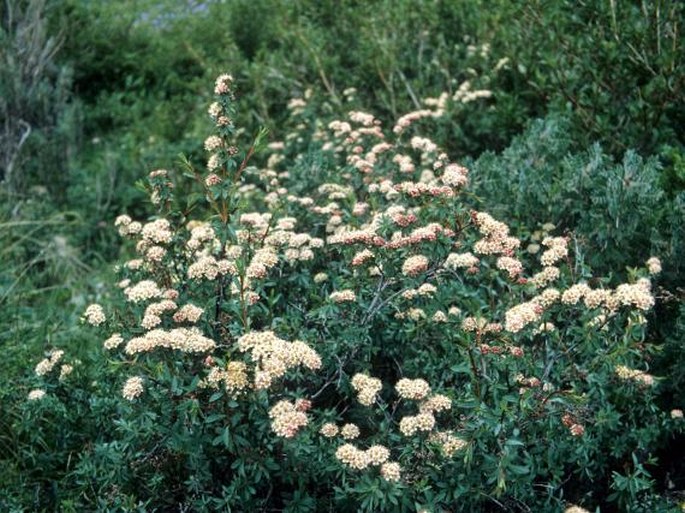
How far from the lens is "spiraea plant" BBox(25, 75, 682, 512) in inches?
85.0

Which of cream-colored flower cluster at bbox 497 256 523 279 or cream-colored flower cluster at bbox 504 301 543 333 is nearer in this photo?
cream-colored flower cluster at bbox 504 301 543 333

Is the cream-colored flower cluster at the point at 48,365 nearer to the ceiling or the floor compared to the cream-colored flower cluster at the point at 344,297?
nearer to the floor

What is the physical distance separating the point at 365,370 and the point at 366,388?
7.4 inches

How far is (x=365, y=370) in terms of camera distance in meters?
2.40

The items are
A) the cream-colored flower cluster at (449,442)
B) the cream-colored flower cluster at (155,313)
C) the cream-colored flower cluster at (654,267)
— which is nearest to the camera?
the cream-colored flower cluster at (449,442)

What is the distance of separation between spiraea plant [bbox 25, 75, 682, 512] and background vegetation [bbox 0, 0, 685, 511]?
0.56 ft

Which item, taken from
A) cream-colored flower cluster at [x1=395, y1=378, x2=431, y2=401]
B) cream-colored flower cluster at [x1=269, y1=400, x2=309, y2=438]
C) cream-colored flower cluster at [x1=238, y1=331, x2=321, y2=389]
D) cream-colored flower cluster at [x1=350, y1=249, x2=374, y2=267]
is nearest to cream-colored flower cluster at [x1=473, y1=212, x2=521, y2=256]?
cream-colored flower cluster at [x1=350, y1=249, x2=374, y2=267]

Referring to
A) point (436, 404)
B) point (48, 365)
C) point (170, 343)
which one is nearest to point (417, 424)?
point (436, 404)

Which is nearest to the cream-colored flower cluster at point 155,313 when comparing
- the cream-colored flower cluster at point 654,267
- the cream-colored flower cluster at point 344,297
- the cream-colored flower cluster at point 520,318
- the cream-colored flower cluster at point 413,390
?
the cream-colored flower cluster at point 344,297

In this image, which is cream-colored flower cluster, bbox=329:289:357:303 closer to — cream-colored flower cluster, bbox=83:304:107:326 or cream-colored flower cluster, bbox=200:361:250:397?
cream-colored flower cluster, bbox=200:361:250:397

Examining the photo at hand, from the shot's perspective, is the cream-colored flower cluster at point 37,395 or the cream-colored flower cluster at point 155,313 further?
the cream-colored flower cluster at point 37,395

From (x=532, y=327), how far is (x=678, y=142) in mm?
2005

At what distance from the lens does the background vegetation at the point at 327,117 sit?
2.99 meters

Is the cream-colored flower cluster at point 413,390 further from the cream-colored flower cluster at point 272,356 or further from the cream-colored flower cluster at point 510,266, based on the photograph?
the cream-colored flower cluster at point 510,266
